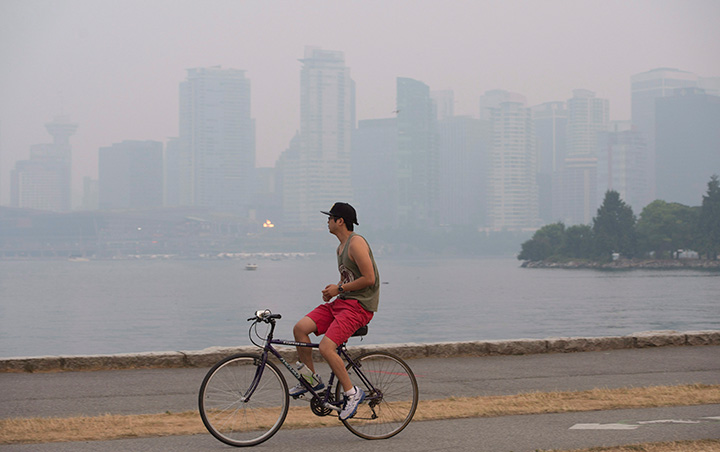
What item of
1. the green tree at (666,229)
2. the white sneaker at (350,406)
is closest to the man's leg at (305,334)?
the white sneaker at (350,406)

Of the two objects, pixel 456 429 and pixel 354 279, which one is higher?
pixel 354 279

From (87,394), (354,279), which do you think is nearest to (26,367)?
(87,394)

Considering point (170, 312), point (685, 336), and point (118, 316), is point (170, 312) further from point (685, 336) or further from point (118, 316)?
point (685, 336)

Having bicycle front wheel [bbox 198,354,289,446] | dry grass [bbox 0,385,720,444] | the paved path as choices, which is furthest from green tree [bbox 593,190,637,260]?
bicycle front wheel [bbox 198,354,289,446]

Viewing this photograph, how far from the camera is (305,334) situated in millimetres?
6953

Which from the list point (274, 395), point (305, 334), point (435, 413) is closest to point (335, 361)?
point (305, 334)

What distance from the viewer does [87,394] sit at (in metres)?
9.66

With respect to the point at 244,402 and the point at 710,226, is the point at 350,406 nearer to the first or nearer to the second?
the point at 244,402

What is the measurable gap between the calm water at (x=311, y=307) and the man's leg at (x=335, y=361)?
45.1m

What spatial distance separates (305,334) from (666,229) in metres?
199

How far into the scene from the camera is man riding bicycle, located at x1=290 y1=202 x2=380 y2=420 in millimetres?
6934

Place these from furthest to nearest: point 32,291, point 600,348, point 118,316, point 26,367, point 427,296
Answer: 1. point 32,291
2. point 427,296
3. point 118,316
4. point 600,348
5. point 26,367

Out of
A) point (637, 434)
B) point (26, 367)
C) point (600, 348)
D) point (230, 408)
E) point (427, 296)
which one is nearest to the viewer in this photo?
point (230, 408)

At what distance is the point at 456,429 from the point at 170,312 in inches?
3252
